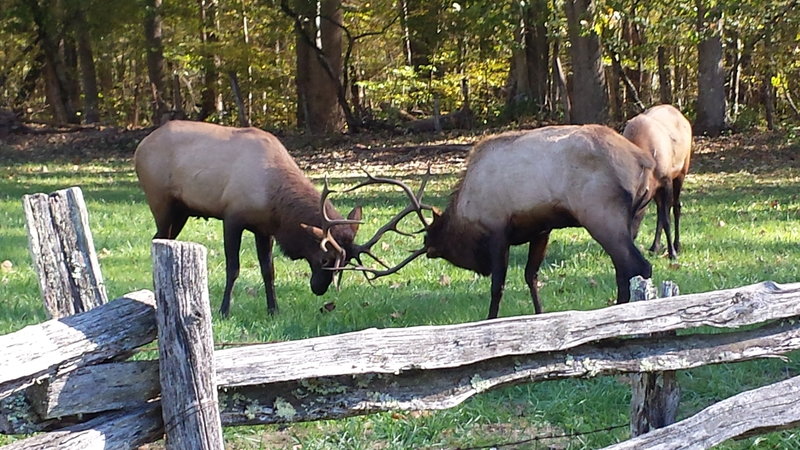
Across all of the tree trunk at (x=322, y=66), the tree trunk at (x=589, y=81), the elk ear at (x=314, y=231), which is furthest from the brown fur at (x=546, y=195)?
the tree trunk at (x=322, y=66)

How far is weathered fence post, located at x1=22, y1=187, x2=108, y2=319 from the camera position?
378cm

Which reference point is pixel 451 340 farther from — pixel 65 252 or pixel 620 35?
pixel 620 35

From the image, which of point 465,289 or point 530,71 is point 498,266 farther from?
point 530,71

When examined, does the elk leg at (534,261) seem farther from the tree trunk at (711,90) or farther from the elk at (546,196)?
the tree trunk at (711,90)

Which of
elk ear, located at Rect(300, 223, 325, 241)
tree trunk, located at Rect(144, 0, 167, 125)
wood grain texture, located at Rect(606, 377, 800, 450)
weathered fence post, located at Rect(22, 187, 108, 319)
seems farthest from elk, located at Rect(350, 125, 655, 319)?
tree trunk, located at Rect(144, 0, 167, 125)

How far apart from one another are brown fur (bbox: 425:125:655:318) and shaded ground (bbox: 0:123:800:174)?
12.5m

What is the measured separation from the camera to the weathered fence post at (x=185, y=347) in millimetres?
3334

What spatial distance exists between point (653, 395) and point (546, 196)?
9.21 feet

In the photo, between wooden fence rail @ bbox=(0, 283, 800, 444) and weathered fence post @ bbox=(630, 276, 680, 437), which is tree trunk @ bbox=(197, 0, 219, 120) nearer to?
weathered fence post @ bbox=(630, 276, 680, 437)

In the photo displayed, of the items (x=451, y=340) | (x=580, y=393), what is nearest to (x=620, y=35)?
(x=580, y=393)

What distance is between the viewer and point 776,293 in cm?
430

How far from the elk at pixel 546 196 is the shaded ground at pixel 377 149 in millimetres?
12424

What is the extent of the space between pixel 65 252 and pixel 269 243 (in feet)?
15.9

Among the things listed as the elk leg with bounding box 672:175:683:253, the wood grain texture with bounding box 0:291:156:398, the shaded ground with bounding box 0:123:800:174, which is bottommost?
the shaded ground with bounding box 0:123:800:174
